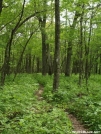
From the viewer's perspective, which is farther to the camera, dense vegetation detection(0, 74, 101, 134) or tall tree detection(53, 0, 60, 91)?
tall tree detection(53, 0, 60, 91)

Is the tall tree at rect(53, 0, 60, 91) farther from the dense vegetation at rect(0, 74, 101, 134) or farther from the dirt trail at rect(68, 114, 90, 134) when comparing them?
the dirt trail at rect(68, 114, 90, 134)

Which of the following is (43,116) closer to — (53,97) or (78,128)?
(78,128)

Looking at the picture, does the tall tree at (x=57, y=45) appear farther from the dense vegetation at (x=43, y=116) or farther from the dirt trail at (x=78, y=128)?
the dirt trail at (x=78, y=128)

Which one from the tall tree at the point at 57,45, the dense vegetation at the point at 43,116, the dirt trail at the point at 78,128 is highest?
the tall tree at the point at 57,45

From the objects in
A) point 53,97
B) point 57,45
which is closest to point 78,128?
point 53,97

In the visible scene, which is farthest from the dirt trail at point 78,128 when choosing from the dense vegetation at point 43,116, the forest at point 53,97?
the dense vegetation at point 43,116

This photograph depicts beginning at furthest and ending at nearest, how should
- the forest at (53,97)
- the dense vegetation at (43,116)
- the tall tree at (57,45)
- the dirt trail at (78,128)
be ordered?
the tall tree at (57,45)
the dirt trail at (78,128)
the forest at (53,97)
the dense vegetation at (43,116)

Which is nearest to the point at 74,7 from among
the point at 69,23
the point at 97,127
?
the point at 69,23

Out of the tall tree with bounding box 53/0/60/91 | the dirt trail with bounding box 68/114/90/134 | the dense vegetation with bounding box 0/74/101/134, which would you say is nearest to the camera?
the dense vegetation with bounding box 0/74/101/134

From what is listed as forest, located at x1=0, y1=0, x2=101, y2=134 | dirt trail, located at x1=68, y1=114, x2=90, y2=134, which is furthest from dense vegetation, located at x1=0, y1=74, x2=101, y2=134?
dirt trail, located at x1=68, y1=114, x2=90, y2=134

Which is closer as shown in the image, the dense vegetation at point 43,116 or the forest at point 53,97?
the dense vegetation at point 43,116

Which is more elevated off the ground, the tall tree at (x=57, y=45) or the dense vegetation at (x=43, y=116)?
the tall tree at (x=57, y=45)

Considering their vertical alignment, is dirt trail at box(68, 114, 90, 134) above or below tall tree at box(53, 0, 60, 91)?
below

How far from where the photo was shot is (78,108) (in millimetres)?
9102
